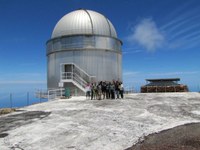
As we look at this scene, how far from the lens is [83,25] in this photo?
1126 inches

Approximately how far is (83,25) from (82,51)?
10.4ft

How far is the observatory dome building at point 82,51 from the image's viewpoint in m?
28.2

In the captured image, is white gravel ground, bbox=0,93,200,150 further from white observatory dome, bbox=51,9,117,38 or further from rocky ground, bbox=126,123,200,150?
white observatory dome, bbox=51,9,117,38

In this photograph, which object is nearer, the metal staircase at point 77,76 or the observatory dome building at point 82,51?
the metal staircase at point 77,76

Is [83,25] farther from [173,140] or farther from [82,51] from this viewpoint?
[173,140]

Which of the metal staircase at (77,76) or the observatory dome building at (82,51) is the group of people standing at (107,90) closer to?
the observatory dome building at (82,51)

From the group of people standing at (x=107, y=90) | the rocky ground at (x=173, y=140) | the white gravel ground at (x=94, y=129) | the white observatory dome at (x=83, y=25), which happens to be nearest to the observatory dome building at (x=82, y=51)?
the white observatory dome at (x=83, y=25)

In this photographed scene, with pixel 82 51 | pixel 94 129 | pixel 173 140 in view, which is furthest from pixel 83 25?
pixel 173 140

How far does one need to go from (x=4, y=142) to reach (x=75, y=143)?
94.3 inches

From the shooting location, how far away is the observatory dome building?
92.7ft

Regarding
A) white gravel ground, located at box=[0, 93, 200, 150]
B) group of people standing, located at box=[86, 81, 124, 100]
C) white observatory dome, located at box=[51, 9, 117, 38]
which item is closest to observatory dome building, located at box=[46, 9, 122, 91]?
white observatory dome, located at box=[51, 9, 117, 38]

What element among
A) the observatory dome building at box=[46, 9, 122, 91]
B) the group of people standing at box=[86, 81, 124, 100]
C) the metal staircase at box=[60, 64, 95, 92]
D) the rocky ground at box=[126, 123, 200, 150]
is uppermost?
the observatory dome building at box=[46, 9, 122, 91]

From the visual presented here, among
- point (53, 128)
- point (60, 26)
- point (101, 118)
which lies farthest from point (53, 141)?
point (60, 26)

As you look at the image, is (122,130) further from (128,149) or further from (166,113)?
(166,113)
